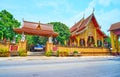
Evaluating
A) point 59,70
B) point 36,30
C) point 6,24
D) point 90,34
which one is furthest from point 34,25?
point 59,70

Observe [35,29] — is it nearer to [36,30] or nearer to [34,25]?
[36,30]

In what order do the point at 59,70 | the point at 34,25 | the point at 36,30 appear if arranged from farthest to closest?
the point at 34,25 < the point at 36,30 < the point at 59,70

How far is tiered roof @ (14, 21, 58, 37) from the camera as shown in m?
22.9

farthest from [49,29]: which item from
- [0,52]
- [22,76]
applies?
[22,76]

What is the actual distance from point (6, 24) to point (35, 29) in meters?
9.56

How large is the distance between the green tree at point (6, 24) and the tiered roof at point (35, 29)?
6675 mm

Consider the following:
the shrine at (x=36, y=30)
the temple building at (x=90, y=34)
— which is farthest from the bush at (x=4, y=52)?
the temple building at (x=90, y=34)

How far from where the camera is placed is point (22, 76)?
6.39m

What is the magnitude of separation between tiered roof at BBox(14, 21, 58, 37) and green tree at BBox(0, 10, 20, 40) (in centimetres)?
667

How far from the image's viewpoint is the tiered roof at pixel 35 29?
75.0ft

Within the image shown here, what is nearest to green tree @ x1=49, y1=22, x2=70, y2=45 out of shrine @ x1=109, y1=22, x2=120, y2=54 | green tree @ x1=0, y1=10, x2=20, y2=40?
shrine @ x1=109, y1=22, x2=120, y2=54

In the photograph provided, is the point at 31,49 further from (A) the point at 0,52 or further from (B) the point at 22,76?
(B) the point at 22,76

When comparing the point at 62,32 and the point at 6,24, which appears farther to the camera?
the point at 62,32

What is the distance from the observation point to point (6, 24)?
3061 centimetres
